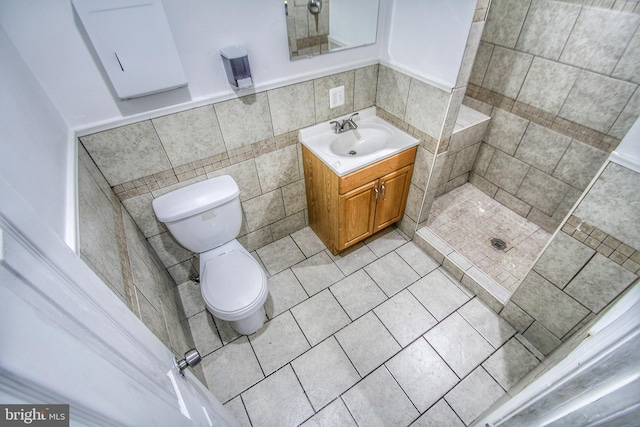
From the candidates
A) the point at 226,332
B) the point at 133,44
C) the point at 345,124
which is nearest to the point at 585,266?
the point at 345,124

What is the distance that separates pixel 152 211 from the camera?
174 cm

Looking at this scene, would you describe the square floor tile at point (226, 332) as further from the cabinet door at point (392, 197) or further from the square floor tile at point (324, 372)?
the cabinet door at point (392, 197)

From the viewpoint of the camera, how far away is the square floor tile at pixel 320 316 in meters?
1.92

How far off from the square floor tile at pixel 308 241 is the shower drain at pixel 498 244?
1284mm

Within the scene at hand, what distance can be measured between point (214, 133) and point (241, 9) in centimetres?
62

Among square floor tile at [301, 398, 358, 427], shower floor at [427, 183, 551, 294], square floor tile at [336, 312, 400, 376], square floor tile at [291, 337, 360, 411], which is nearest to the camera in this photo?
square floor tile at [301, 398, 358, 427]

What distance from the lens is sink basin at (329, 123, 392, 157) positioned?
2.10 m

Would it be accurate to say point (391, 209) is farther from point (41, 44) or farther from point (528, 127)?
point (41, 44)

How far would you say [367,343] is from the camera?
1.87 m

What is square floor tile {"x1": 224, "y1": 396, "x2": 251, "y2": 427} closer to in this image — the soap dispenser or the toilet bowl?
the toilet bowl

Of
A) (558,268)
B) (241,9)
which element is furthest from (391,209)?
(241,9)

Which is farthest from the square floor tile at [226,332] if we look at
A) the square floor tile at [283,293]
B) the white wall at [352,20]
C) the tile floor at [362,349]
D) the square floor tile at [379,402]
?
the white wall at [352,20]

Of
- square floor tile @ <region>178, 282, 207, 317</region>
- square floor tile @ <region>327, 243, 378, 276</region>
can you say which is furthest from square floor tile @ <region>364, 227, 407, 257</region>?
square floor tile @ <region>178, 282, 207, 317</region>

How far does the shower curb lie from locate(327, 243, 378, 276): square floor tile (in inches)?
16.0
